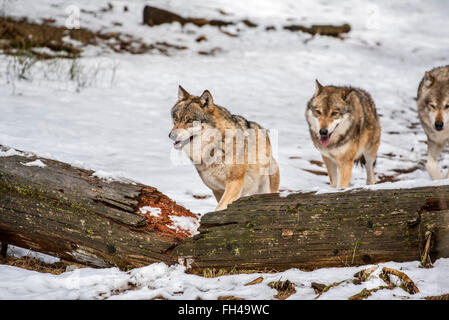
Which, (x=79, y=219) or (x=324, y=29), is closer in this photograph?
(x=79, y=219)

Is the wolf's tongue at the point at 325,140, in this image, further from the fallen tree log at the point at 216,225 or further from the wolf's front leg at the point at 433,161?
the fallen tree log at the point at 216,225

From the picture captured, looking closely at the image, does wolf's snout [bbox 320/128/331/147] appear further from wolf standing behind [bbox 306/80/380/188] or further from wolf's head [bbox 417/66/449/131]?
wolf's head [bbox 417/66/449/131]

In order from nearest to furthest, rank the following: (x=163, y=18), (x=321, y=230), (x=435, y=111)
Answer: (x=321, y=230), (x=435, y=111), (x=163, y=18)

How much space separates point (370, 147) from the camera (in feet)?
24.0

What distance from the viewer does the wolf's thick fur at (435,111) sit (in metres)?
6.30

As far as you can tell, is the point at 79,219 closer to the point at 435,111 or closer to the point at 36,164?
the point at 36,164

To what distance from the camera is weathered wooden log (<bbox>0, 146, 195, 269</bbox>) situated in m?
3.87

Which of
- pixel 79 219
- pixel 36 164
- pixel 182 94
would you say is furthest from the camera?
pixel 182 94

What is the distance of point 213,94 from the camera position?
1234 centimetres

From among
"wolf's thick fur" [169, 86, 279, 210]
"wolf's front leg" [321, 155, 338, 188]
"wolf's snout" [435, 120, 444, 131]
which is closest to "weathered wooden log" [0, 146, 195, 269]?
"wolf's thick fur" [169, 86, 279, 210]

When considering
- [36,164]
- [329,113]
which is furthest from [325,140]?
[36,164]

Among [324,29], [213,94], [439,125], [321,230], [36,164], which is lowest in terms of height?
[321,230]

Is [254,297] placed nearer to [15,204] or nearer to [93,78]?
[15,204]

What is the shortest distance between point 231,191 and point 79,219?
1.87 m
